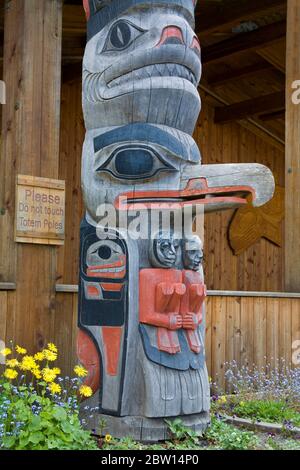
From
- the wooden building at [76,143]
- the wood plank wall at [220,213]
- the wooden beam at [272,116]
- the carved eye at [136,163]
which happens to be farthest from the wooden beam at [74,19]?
the carved eye at [136,163]

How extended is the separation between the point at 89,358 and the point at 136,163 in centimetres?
126

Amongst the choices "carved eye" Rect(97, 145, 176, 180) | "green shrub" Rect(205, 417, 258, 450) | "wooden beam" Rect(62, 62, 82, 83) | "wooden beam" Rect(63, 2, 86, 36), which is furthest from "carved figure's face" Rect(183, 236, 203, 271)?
"wooden beam" Rect(62, 62, 82, 83)

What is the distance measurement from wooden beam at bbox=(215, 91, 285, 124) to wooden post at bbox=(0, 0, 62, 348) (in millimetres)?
5752

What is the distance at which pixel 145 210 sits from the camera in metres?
4.41

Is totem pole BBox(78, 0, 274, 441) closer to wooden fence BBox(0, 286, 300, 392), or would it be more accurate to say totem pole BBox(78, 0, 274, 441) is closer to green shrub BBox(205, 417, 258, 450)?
green shrub BBox(205, 417, 258, 450)

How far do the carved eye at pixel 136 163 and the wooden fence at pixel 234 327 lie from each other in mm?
1670

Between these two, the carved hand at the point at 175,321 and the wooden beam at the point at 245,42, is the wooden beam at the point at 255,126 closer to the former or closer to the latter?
the wooden beam at the point at 245,42

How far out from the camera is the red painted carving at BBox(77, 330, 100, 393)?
4.40 meters

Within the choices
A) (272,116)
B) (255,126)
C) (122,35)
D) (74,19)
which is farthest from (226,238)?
(122,35)

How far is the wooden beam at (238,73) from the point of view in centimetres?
1109

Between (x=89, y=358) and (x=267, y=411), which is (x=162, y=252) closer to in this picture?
(x=89, y=358)

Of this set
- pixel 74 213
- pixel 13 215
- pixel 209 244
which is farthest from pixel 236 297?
pixel 209 244
